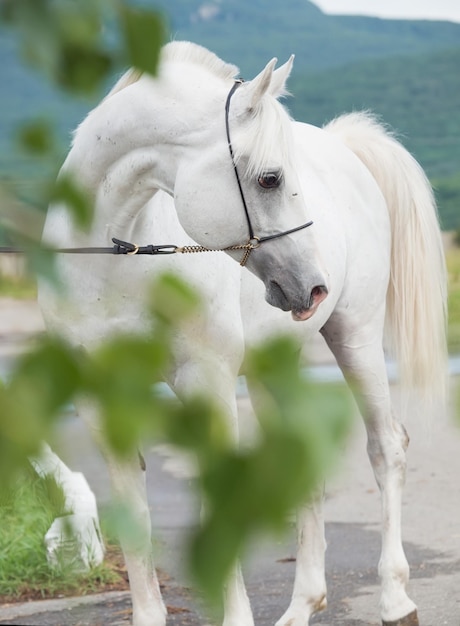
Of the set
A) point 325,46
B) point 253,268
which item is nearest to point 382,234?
point 253,268

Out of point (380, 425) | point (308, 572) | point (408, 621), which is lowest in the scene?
point (408, 621)

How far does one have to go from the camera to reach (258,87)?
3178 millimetres

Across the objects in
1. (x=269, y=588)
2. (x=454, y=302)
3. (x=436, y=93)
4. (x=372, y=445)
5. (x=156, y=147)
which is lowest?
(x=269, y=588)

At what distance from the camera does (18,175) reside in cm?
76

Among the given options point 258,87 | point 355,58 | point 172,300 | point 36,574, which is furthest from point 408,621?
point 355,58

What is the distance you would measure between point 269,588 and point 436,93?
21726 mm

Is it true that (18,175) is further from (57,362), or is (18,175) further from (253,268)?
(253,268)

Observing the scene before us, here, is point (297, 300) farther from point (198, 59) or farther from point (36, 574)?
point (36, 574)

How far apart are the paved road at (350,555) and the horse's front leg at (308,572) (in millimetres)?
110

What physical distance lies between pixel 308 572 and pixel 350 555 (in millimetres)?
977

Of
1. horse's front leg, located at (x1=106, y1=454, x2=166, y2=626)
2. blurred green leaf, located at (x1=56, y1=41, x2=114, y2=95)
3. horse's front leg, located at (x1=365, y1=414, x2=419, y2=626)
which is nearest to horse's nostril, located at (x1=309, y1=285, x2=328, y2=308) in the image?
horse's front leg, located at (x1=106, y1=454, x2=166, y2=626)

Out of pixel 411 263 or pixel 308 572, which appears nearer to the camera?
pixel 308 572

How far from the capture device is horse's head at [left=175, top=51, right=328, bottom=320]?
3.17 m

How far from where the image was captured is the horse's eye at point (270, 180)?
3.15 meters
